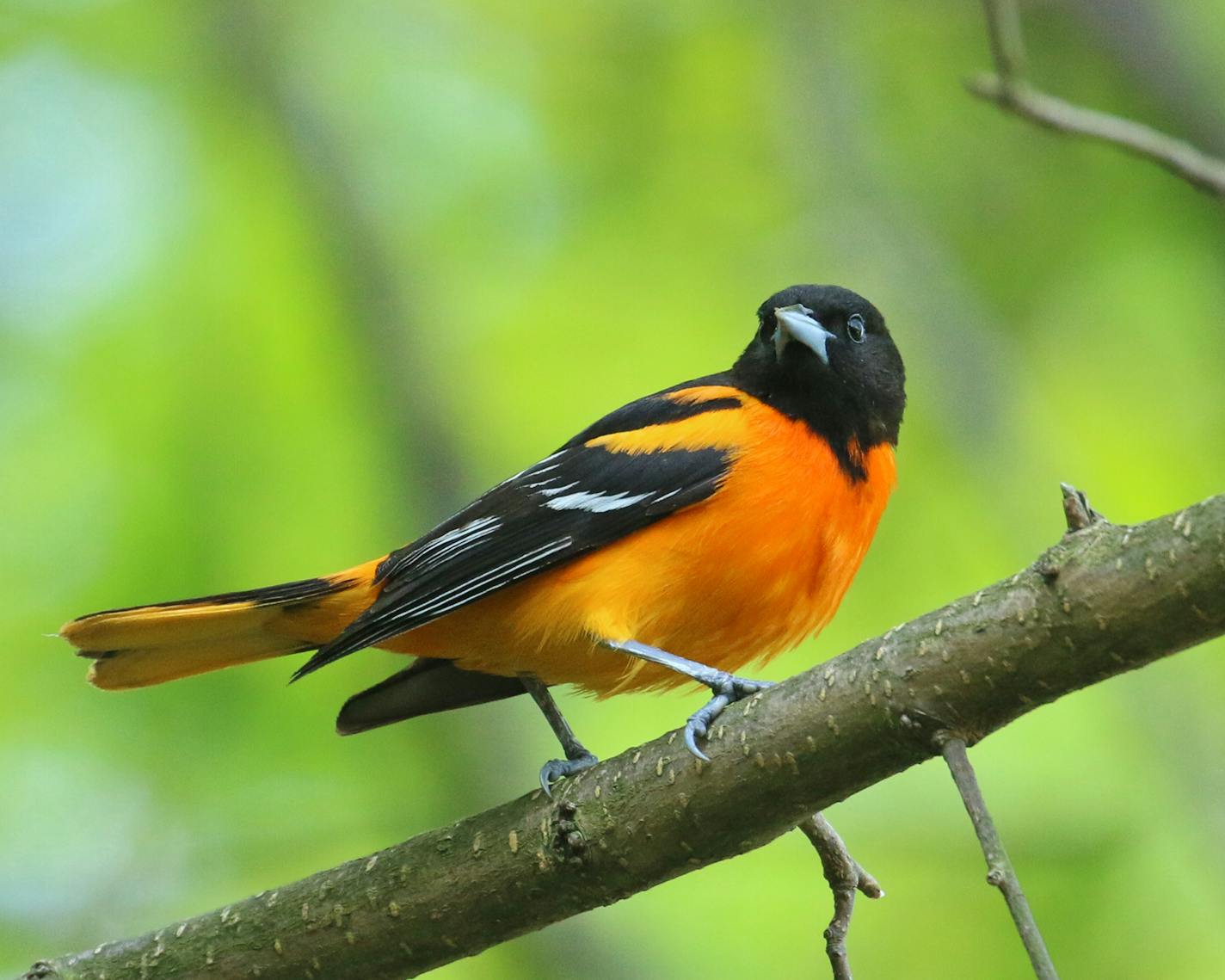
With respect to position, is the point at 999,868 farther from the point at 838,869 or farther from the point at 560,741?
the point at 560,741

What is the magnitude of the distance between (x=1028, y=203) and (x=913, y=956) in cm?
409

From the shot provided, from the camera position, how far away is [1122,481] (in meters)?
7.00

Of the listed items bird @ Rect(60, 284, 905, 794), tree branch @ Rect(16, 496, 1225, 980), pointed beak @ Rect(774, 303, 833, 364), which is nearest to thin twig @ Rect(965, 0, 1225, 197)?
pointed beak @ Rect(774, 303, 833, 364)

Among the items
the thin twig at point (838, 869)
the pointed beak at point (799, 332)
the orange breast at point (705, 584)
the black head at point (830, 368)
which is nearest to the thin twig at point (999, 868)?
the thin twig at point (838, 869)

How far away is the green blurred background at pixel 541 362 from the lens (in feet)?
19.5

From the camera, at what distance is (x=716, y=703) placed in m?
3.56

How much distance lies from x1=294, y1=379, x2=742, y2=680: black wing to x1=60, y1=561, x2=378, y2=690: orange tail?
0.23 m

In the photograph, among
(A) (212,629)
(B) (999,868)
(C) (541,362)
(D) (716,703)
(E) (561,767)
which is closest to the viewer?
(B) (999,868)

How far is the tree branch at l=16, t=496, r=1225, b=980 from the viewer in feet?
8.36

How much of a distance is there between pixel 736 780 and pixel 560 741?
1666 millimetres

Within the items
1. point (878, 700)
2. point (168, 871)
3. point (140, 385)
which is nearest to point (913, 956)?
point (168, 871)

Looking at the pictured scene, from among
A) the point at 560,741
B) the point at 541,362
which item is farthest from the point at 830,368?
the point at 541,362

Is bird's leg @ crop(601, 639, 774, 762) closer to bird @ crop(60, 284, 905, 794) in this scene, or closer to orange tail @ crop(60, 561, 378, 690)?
bird @ crop(60, 284, 905, 794)

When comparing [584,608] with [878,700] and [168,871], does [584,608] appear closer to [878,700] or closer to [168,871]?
[878,700]
